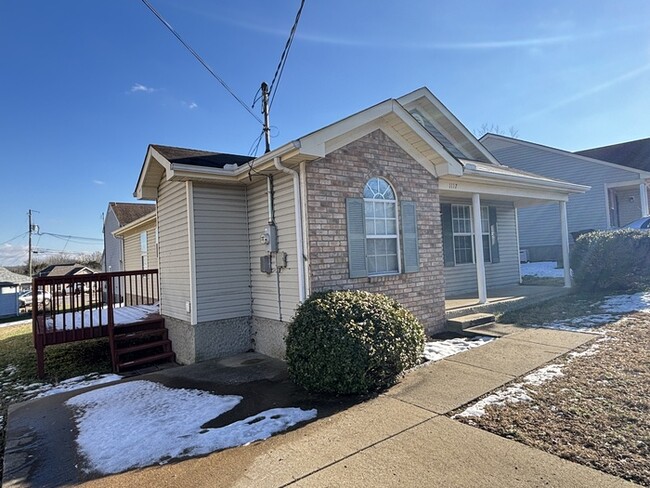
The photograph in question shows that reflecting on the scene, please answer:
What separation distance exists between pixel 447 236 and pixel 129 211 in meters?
19.4

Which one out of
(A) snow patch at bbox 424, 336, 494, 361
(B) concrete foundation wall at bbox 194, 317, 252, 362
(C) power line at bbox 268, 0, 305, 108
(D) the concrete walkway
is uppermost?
(C) power line at bbox 268, 0, 305, 108

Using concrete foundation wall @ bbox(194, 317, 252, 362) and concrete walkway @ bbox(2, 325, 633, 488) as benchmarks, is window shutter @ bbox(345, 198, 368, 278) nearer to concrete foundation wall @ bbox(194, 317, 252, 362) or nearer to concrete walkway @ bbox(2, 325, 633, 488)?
concrete walkway @ bbox(2, 325, 633, 488)

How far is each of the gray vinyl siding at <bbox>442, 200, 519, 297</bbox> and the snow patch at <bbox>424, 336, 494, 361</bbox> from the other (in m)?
3.76

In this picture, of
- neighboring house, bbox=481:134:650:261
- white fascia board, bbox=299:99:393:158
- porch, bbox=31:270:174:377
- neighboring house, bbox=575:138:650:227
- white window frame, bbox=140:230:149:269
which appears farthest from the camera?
neighboring house, bbox=575:138:650:227

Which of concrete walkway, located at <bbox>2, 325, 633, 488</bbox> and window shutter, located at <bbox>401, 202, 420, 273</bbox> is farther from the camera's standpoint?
window shutter, located at <bbox>401, 202, 420, 273</bbox>

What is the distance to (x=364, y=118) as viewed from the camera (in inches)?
244

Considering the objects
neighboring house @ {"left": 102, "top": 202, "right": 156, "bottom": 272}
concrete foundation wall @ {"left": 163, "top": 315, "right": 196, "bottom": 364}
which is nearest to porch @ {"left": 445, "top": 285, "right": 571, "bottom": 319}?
concrete foundation wall @ {"left": 163, "top": 315, "right": 196, "bottom": 364}

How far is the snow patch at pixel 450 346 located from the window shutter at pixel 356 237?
166 cm

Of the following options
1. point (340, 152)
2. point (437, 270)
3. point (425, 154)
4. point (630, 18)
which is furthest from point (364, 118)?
point (630, 18)

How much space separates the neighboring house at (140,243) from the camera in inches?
480

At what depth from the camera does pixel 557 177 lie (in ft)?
61.9

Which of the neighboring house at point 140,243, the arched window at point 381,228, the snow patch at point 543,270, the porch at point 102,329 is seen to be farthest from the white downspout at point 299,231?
the snow patch at point 543,270

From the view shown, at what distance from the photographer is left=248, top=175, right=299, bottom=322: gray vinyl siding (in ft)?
20.0

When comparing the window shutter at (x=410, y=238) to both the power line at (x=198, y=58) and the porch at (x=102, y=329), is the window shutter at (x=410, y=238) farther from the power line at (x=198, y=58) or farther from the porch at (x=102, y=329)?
the power line at (x=198, y=58)
